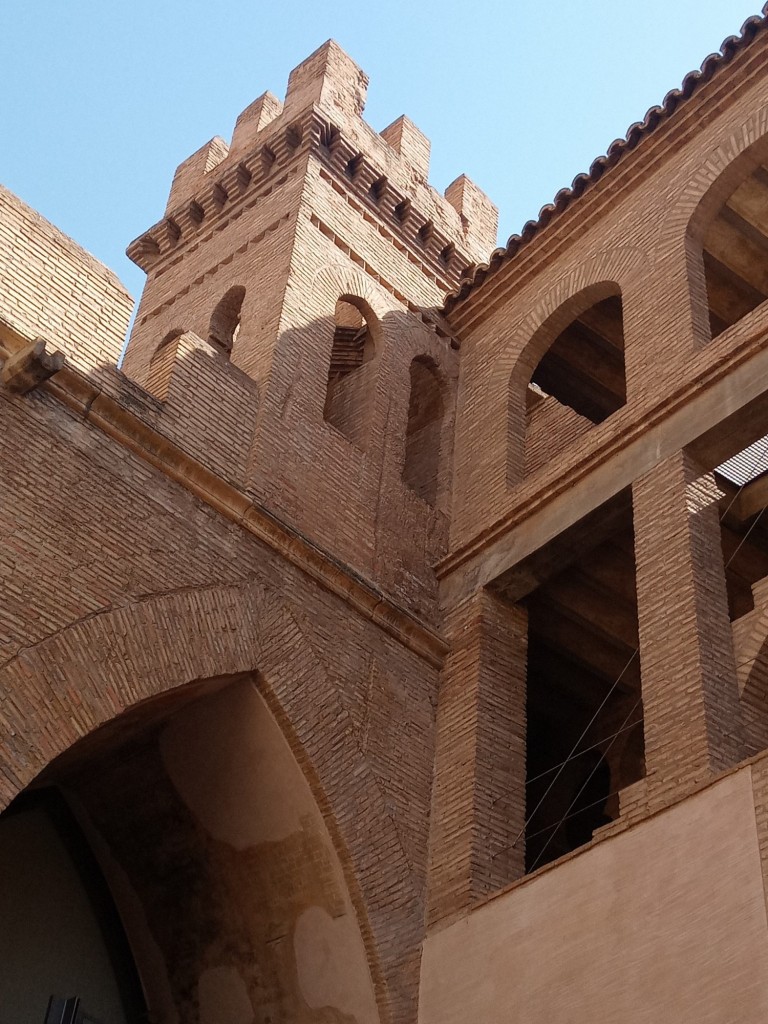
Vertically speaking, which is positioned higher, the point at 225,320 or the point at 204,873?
the point at 225,320

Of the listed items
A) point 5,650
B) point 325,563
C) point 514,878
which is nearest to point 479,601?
point 325,563

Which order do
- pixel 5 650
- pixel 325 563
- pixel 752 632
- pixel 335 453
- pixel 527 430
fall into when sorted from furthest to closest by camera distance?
1. pixel 527 430
2. pixel 335 453
3. pixel 325 563
4. pixel 752 632
5. pixel 5 650

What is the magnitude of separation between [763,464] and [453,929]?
374 cm

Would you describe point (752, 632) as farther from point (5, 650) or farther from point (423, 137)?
point (423, 137)

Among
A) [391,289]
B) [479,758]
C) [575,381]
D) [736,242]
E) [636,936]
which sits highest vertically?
[391,289]

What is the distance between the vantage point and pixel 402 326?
35.0 ft

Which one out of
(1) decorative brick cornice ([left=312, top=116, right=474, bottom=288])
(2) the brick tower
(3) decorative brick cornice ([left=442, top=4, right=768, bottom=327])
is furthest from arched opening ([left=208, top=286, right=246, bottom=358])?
(3) decorative brick cornice ([left=442, top=4, right=768, bottom=327])

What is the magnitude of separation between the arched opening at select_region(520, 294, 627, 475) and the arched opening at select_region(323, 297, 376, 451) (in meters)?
1.06

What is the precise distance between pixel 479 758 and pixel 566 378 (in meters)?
3.93

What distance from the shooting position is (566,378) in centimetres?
1101

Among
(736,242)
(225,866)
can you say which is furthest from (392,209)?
(225,866)

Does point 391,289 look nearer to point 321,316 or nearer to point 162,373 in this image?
point 321,316

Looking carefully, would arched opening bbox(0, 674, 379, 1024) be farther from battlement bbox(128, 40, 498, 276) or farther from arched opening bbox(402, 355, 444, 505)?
battlement bbox(128, 40, 498, 276)

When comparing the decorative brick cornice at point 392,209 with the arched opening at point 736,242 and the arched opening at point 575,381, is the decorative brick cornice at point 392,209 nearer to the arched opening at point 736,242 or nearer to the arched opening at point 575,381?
the arched opening at point 575,381
